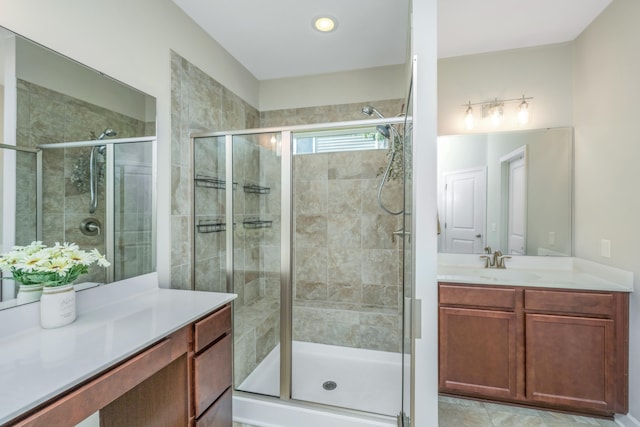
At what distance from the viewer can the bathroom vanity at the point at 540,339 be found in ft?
5.86

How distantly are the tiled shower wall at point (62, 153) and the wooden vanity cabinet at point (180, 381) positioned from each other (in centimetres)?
59

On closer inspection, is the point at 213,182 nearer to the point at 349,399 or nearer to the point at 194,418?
the point at 194,418

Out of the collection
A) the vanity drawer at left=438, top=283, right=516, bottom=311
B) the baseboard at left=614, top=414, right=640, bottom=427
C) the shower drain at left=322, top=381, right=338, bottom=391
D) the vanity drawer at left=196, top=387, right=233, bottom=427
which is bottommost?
the shower drain at left=322, top=381, right=338, bottom=391

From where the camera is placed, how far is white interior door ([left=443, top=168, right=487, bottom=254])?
2.48 m

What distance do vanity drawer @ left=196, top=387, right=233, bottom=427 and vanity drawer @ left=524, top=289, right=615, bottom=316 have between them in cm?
194

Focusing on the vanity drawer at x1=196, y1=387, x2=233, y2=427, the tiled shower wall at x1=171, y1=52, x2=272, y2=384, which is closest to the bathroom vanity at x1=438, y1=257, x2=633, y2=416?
the tiled shower wall at x1=171, y1=52, x2=272, y2=384

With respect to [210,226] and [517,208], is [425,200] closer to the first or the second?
[210,226]

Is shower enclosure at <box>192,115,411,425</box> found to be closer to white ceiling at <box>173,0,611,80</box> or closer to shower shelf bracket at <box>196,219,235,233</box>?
shower shelf bracket at <box>196,219,235,233</box>

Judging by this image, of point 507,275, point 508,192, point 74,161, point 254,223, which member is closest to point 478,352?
point 507,275

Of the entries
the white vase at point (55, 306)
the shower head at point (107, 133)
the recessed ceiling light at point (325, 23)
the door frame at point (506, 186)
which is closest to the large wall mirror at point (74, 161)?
the shower head at point (107, 133)

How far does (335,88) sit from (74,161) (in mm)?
2190

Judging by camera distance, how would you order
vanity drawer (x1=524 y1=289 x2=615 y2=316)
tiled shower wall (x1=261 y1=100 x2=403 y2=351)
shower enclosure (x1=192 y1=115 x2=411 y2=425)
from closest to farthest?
vanity drawer (x1=524 y1=289 x2=615 y2=316), shower enclosure (x1=192 y1=115 x2=411 y2=425), tiled shower wall (x1=261 y1=100 x2=403 y2=351)

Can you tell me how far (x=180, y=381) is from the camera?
4.17ft

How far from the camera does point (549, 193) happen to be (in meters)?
2.35
